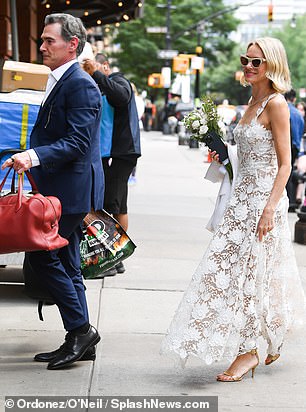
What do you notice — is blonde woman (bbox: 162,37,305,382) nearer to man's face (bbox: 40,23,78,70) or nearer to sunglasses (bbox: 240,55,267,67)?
sunglasses (bbox: 240,55,267,67)

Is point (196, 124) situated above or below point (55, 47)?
below

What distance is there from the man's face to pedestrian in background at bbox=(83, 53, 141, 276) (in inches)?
106

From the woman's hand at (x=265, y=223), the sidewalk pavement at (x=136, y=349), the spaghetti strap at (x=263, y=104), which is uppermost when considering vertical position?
the spaghetti strap at (x=263, y=104)

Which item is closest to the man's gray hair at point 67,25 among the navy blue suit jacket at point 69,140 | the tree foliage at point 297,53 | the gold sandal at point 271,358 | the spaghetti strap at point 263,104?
the navy blue suit jacket at point 69,140

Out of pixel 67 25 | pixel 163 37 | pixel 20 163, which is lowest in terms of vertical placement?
pixel 163 37

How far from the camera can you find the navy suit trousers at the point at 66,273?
17.8ft

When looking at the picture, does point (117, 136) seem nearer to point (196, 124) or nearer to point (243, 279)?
point (196, 124)

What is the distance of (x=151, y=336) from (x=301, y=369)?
1.14 metres

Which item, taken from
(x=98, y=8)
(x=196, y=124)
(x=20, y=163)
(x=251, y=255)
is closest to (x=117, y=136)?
(x=196, y=124)

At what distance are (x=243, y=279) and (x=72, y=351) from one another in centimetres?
108

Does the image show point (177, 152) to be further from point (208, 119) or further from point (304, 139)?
point (208, 119)

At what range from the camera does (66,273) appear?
219 inches

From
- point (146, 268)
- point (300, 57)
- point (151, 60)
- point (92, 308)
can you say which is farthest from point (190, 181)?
point (300, 57)

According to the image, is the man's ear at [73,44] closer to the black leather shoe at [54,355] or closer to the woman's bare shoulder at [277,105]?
the woman's bare shoulder at [277,105]
